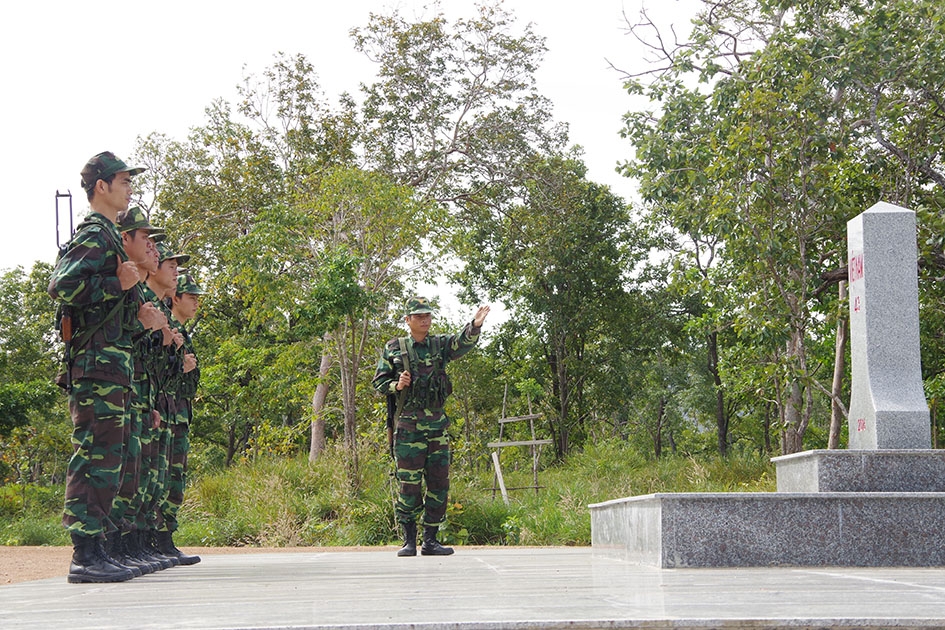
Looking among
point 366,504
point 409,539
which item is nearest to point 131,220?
point 409,539

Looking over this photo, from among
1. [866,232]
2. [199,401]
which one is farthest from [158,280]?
[199,401]

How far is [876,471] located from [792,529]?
147cm

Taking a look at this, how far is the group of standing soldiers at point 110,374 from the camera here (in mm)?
5316

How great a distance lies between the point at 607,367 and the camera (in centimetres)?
3006

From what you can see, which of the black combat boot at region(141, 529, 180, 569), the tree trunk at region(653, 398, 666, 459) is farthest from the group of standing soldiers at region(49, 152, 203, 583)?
the tree trunk at region(653, 398, 666, 459)

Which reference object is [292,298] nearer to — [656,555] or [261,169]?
[261,169]

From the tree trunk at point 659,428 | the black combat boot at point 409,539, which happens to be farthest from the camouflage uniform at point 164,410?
the tree trunk at point 659,428

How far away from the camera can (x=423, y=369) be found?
8172 mm

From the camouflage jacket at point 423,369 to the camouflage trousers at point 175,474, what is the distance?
1558mm

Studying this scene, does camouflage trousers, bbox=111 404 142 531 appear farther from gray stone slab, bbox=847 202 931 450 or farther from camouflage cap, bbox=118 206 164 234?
gray stone slab, bbox=847 202 931 450

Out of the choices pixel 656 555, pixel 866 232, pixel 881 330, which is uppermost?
pixel 866 232

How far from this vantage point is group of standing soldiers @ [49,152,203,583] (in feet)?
17.4

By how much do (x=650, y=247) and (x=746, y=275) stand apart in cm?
1436

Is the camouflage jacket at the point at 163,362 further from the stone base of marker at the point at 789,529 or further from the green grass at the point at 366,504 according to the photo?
the green grass at the point at 366,504
